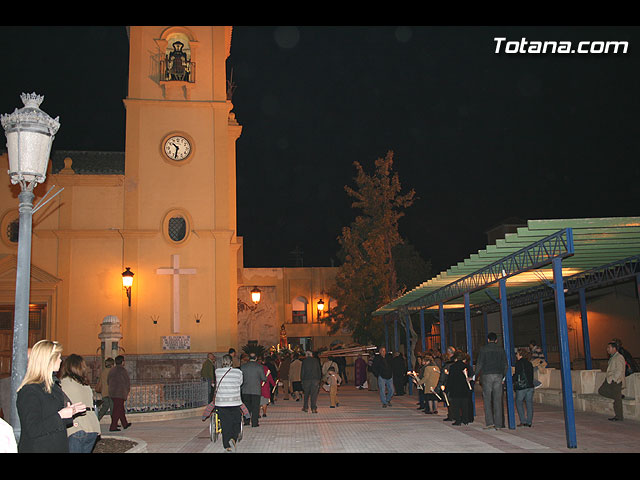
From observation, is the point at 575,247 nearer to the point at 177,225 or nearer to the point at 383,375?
the point at 383,375

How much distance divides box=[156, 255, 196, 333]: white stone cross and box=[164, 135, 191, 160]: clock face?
166 inches

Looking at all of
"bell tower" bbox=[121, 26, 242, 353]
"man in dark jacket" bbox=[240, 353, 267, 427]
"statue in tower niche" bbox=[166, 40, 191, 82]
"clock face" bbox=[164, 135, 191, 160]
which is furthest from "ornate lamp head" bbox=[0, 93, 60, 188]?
"statue in tower niche" bbox=[166, 40, 191, 82]

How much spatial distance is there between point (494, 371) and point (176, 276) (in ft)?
49.9

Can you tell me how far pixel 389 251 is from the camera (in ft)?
105

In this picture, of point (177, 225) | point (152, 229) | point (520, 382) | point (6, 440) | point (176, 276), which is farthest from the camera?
point (177, 225)

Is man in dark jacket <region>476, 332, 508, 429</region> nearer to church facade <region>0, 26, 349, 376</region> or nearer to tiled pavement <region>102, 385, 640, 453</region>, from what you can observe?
tiled pavement <region>102, 385, 640, 453</region>

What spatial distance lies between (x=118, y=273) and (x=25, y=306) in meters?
18.2

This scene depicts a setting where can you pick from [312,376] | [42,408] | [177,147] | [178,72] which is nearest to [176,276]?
[177,147]

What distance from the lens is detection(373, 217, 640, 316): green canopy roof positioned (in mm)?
10742

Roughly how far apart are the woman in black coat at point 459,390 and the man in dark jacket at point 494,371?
32.7 inches

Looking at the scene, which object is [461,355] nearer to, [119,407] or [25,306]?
[119,407]

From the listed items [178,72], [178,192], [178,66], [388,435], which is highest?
[178,66]

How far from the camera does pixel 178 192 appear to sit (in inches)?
990

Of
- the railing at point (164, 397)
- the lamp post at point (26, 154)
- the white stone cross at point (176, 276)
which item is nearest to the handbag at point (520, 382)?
the railing at point (164, 397)
